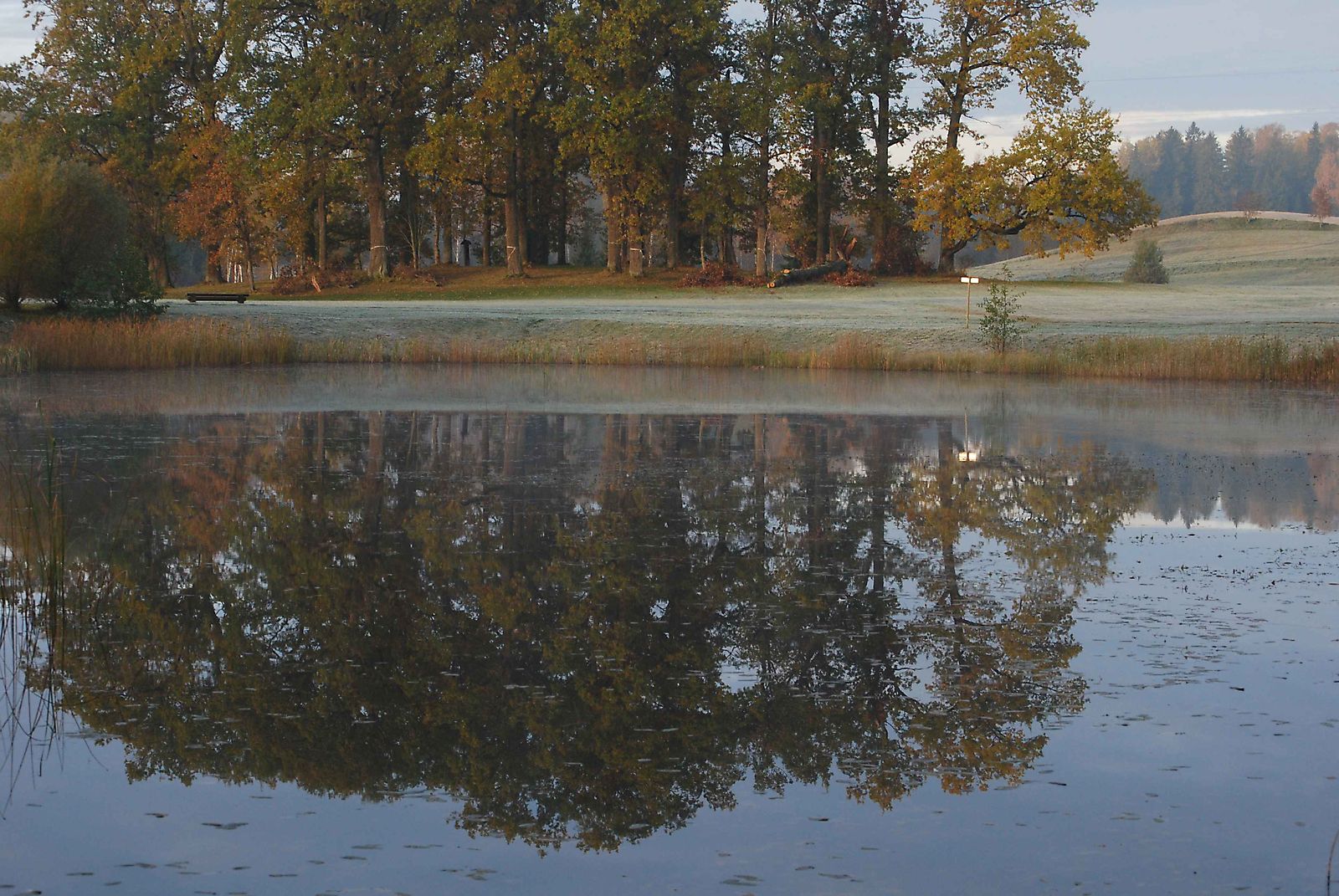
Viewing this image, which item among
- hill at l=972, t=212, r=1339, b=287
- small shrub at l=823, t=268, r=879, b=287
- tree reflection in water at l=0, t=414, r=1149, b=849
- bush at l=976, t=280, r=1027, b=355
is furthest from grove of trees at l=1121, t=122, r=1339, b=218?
tree reflection in water at l=0, t=414, r=1149, b=849

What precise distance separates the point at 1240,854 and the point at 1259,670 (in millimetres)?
2196

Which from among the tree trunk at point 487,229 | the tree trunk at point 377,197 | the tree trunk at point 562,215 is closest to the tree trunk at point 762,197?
the tree trunk at point 562,215

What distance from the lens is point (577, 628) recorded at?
7145 mm

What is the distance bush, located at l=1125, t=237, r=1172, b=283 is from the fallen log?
12.2 metres

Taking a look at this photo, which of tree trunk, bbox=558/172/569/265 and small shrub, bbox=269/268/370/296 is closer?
small shrub, bbox=269/268/370/296

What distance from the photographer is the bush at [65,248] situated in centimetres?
2855

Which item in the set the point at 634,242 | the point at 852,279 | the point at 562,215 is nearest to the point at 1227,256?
the point at 852,279

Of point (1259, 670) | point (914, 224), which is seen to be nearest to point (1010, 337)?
point (914, 224)

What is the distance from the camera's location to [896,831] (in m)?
4.64

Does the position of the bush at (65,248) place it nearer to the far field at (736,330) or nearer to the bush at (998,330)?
the far field at (736,330)

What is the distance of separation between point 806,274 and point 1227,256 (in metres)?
26.0

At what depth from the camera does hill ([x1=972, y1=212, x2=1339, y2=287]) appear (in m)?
57.4

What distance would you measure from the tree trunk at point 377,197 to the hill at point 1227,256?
73.9ft

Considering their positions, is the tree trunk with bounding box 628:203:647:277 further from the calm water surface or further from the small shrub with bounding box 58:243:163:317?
the calm water surface
